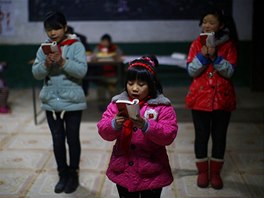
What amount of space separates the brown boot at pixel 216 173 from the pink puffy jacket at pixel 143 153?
1.28 m

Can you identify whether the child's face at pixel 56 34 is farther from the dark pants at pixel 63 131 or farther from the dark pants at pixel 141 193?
the dark pants at pixel 141 193

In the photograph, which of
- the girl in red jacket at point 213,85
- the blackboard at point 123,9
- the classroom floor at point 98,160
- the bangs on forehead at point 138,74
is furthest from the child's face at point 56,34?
the blackboard at point 123,9

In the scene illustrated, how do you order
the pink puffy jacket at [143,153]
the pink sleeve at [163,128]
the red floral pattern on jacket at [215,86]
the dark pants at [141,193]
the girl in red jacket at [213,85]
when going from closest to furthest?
1. the pink sleeve at [163,128]
2. the pink puffy jacket at [143,153]
3. the dark pants at [141,193]
4. the girl in red jacket at [213,85]
5. the red floral pattern on jacket at [215,86]

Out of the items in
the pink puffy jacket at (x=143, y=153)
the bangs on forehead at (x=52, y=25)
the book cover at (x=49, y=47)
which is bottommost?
the pink puffy jacket at (x=143, y=153)

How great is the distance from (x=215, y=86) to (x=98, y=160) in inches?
60.2

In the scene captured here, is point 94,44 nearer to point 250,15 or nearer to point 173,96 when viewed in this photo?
point 173,96

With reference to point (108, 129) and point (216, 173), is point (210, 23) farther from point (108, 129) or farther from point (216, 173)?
point (108, 129)

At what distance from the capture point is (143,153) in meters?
2.32

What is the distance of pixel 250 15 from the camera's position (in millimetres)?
7594

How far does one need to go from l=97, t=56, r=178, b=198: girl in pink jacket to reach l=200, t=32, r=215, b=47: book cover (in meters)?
0.80

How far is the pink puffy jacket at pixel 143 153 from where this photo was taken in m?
2.28

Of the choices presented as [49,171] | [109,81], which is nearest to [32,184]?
[49,171]

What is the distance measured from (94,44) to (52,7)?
97cm

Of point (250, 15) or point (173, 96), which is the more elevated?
point (250, 15)
